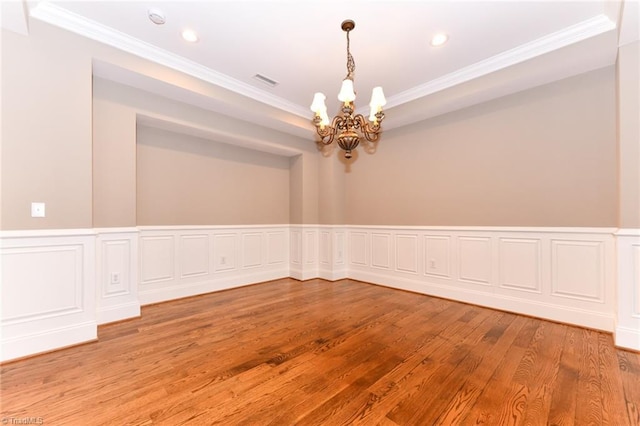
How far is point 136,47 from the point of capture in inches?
112

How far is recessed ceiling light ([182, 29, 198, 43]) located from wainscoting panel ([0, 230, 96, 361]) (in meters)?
2.16

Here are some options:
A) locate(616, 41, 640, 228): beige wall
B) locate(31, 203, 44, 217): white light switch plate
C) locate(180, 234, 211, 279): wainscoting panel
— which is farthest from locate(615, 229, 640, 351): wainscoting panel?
locate(31, 203, 44, 217): white light switch plate

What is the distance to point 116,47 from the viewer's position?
2.75 meters

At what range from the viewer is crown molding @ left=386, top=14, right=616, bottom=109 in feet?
8.35

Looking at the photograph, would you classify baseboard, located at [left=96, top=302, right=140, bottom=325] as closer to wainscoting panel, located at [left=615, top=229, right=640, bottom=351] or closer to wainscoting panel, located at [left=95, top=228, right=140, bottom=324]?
wainscoting panel, located at [left=95, top=228, right=140, bottom=324]

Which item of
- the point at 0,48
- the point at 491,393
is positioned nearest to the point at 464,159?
the point at 491,393

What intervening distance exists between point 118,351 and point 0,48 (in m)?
2.71

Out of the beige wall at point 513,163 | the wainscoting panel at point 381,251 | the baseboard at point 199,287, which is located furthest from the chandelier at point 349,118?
the baseboard at point 199,287

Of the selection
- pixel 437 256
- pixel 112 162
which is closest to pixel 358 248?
pixel 437 256

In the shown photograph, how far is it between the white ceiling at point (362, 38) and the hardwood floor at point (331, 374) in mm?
2775

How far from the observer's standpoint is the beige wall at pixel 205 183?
147 inches

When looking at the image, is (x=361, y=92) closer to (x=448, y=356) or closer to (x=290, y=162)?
(x=290, y=162)

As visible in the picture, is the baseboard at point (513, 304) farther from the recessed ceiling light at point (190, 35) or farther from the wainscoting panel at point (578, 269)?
the recessed ceiling light at point (190, 35)

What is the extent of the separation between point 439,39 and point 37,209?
4.12 m
